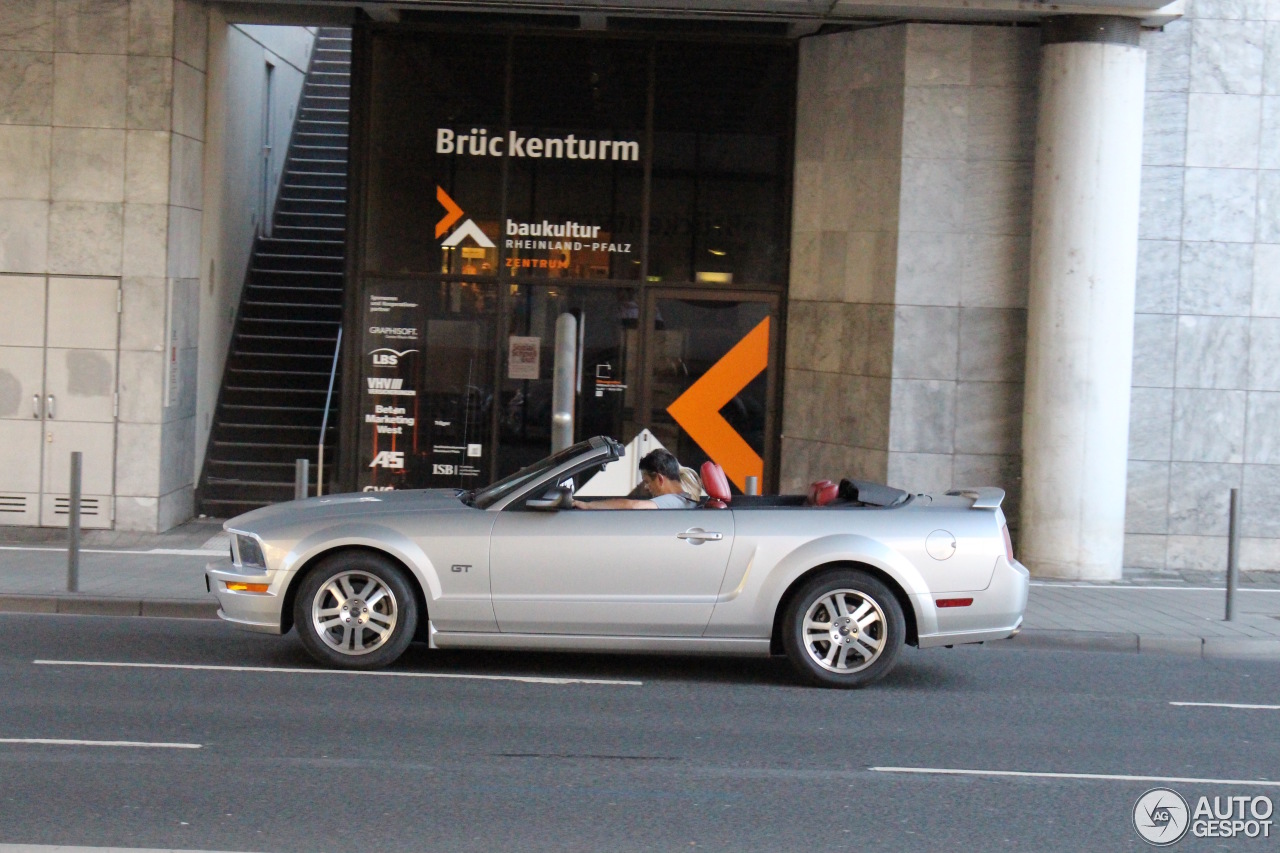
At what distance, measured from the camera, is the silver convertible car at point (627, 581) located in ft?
A: 26.5

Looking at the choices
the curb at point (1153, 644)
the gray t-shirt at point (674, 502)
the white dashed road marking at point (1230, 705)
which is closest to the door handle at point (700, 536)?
the gray t-shirt at point (674, 502)

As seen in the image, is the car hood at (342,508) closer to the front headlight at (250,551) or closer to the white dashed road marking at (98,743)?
the front headlight at (250,551)

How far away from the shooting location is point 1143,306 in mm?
13500

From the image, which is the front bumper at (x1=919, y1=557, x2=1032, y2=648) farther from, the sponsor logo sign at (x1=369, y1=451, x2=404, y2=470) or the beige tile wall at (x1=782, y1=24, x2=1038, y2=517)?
the sponsor logo sign at (x1=369, y1=451, x2=404, y2=470)

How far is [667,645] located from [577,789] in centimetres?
228

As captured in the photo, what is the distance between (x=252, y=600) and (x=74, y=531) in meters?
2.79

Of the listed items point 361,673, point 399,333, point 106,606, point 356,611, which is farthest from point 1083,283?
point 106,606

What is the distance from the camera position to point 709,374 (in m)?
14.9

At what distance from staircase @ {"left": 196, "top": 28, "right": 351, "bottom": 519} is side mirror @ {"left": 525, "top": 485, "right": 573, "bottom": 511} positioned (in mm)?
7470

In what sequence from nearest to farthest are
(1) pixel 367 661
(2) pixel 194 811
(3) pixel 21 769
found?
(2) pixel 194 811, (3) pixel 21 769, (1) pixel 367 661

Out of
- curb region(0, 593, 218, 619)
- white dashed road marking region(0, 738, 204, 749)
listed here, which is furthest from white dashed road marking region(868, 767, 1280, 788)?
curb region(0, 593, 218, 619)

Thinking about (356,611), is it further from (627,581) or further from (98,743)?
(98,743)

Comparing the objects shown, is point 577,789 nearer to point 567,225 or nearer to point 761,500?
point 761,500

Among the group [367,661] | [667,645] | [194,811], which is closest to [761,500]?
[667,645]
